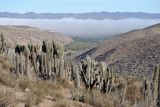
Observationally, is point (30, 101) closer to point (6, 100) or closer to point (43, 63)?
point (6, 100)

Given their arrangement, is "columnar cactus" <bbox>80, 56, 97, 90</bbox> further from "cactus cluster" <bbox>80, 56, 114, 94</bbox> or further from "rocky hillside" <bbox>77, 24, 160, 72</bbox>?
"rocky hillside" <bbox>77, 24, 160, 72</bbox>

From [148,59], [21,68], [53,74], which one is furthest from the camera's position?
[148,59]

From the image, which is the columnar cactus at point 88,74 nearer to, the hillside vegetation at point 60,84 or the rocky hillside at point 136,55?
the hillside vegetation at point 60,84

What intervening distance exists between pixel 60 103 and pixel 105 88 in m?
7.85

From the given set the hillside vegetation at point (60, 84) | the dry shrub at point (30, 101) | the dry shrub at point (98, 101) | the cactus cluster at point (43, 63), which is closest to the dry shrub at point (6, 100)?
the hillside vegetation at point (60, 84)

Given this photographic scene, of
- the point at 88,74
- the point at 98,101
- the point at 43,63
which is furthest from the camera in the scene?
the point at 43,63

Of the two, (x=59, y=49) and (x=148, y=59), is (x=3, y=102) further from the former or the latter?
→ (x=148, y=59)

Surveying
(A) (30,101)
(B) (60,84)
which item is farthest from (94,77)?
(A) (30,101)

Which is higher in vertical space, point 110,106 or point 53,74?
point 110,106

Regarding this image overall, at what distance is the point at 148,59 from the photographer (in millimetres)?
63375

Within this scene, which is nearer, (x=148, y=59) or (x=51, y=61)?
(x=51, y=61)

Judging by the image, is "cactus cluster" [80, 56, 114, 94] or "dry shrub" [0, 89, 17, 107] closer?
"dry shrub" [0, 89, 17, 107]

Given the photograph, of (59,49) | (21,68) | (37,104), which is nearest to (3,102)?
(37,104)

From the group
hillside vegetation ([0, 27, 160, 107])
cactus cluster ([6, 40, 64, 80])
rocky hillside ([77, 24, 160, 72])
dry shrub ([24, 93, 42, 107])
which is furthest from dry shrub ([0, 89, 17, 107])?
rocky hillside ([77, 24, 160, 72])
